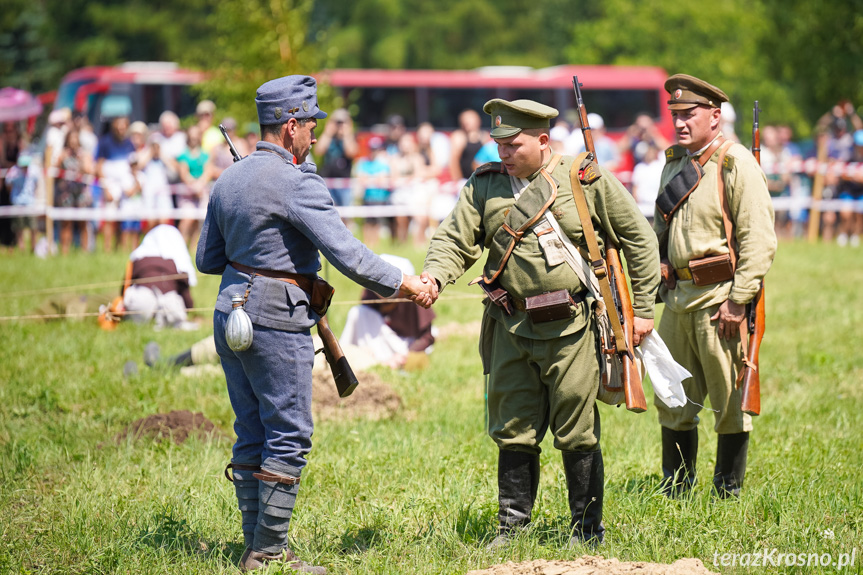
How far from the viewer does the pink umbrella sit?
21.7 m

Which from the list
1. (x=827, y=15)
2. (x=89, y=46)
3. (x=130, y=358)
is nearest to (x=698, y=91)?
(x=130, y=358)

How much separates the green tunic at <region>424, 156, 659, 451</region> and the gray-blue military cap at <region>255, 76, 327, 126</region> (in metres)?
1.03

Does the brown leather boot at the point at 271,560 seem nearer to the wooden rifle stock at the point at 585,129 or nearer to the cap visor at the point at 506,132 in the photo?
the cap visor at the point at 506,132

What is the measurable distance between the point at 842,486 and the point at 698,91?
2.48m

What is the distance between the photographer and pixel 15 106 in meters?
22.0

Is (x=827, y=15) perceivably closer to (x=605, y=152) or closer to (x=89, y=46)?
(x=605, y=152)

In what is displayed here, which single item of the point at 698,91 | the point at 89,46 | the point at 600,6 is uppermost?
the point at 600,6

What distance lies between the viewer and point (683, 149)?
5.86m

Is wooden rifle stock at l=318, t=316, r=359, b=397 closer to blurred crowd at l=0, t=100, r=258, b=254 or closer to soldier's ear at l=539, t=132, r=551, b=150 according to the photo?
soldier's ear at l=539, t=132, r=551, b=150

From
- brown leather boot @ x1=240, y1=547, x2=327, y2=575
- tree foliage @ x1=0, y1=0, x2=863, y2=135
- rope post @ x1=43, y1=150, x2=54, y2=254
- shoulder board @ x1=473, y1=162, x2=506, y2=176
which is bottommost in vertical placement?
brown leather boot @ x1=240, y1=547, x2=327, y2=575

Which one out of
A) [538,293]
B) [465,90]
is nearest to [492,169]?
[538,293]

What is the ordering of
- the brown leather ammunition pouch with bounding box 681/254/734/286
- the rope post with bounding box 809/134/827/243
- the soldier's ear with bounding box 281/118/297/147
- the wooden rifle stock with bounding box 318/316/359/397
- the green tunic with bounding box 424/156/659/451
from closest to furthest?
the soldier's ear with bounding box 281/118/297/147
the green tunic with bounding box 424/156/659/451
the wooden rifle stock with bounding box 318/316/359/397
the brown leather ammunition pouch with bounding box 681/254/734/286
the rope post with bounding box 809/134/827/243

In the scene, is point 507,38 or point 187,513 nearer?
point 187,513

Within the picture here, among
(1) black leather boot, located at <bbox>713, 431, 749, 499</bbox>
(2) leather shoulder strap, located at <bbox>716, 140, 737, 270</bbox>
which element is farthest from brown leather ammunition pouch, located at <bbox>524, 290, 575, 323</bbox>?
(1) black leather boot, located at <bbox>713, 431, 749, 499</bbox>
